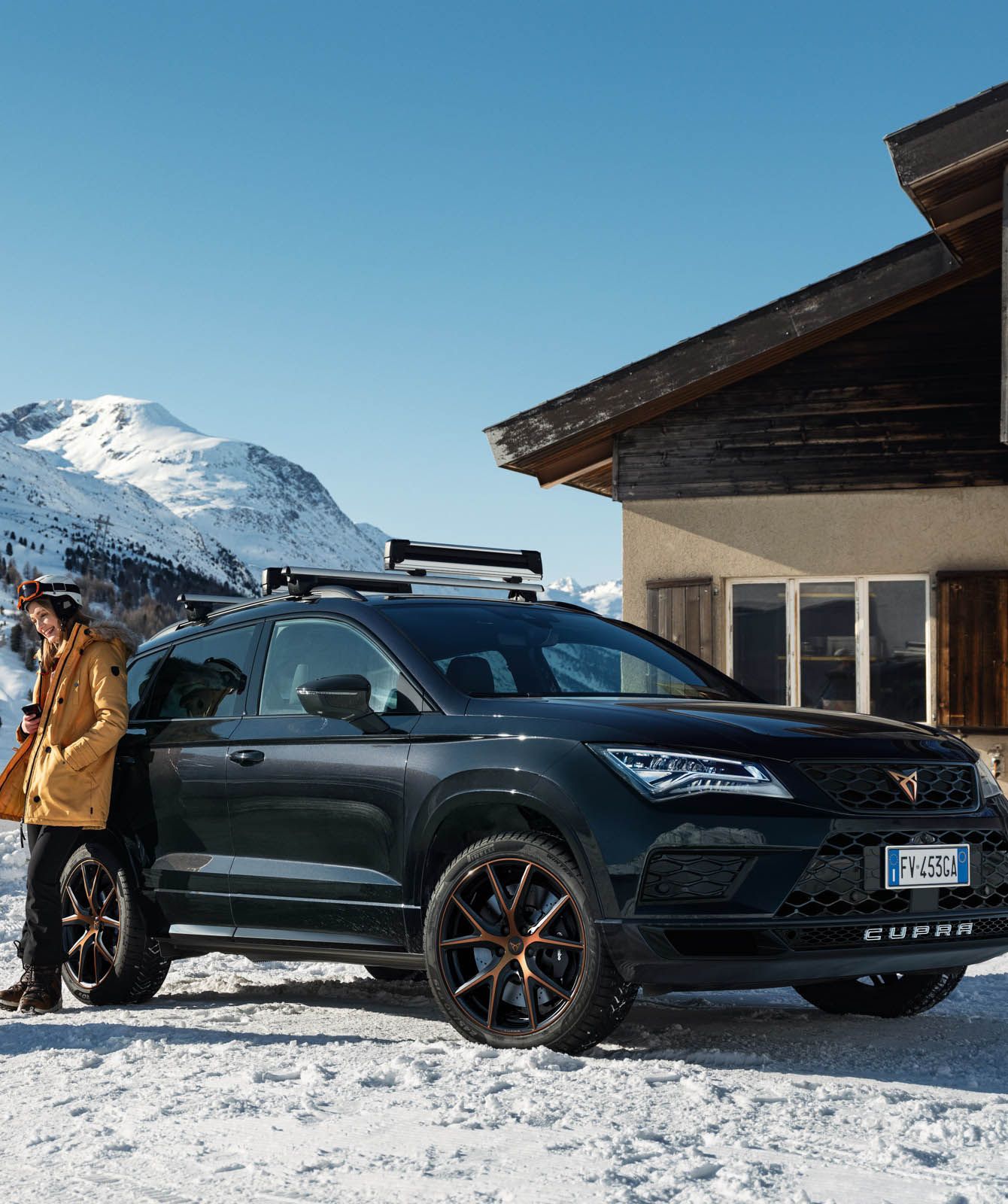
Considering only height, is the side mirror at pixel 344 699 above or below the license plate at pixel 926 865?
above

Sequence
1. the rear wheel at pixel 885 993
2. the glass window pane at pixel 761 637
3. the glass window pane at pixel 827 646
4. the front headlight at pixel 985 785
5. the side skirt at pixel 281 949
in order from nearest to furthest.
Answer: the front headlight at pixel 985 785, the side skirt at pixel 281 949, the rear wheel at pixel 885 993, the glass window pane at pixel 827 646, the glass window pane at pixel 761 637

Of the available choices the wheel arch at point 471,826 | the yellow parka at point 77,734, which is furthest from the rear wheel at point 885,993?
the yellow parka at point 77,734

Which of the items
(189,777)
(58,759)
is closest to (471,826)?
(189,777)

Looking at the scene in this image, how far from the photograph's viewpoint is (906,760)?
540 cm

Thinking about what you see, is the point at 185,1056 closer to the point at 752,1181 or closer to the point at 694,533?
the point at 752,1181

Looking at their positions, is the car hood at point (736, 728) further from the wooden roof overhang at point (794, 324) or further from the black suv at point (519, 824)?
the wooden roof overhang at point (794, 324)

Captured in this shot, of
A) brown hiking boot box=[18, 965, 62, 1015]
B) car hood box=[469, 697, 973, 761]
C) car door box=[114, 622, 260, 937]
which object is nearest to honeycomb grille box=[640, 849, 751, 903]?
car hood box=[469, 697, 973, 761]

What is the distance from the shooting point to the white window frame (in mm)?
12630

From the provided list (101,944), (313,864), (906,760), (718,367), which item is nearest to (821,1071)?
(906,760)

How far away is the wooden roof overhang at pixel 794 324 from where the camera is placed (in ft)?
36.3

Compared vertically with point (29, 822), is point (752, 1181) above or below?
below

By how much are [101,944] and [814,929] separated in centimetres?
345

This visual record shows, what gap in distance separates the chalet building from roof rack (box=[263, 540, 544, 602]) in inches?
216

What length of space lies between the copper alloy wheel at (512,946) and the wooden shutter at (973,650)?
7.70 meters
